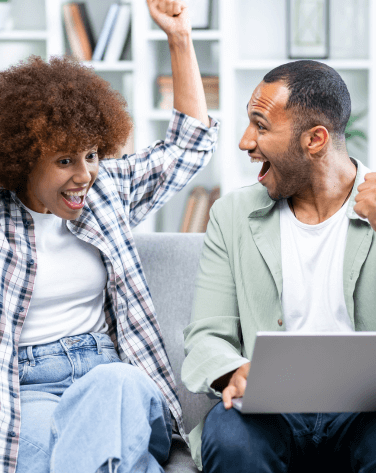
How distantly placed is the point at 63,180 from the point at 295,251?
0.53 metres

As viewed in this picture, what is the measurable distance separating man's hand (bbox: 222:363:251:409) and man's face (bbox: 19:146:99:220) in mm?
495

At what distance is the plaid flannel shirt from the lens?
1.21m

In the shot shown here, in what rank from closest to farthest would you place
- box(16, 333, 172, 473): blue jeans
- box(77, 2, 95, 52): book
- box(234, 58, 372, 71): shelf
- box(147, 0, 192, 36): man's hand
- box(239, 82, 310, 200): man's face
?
box(16, 333, 172, 473): blue jeans < box(239, 82, 310, 200): man's face < box(147, 0, 192, 36): man's hand < box(234, 58, 372, 71): shelf < box(77, 2, 95, 52): book

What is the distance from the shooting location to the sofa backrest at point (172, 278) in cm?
155

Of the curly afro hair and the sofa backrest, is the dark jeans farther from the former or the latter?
the curly afro hair

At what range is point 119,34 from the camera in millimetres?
2887

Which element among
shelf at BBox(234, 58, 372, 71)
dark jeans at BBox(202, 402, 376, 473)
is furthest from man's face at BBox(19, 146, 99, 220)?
shelf at BBox(234, 58, 372, 71)

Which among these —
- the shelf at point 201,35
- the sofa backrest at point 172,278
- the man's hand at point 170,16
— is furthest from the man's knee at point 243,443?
the shelf at point 201,35

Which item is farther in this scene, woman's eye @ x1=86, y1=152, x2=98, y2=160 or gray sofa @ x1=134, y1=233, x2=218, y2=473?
gray sofa @ x1=134, y1=233, x2=218, y2=473

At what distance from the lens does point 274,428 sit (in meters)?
1.07

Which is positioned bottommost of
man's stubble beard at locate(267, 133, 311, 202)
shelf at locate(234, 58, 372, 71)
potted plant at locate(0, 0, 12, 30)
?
man's stubble beard at locate(267, 133, 311, 202)

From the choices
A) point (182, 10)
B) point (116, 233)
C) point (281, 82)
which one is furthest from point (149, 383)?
point (182, 10)

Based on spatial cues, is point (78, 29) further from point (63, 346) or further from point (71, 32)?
point (63, 346)

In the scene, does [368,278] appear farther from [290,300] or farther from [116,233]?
[116,233]
